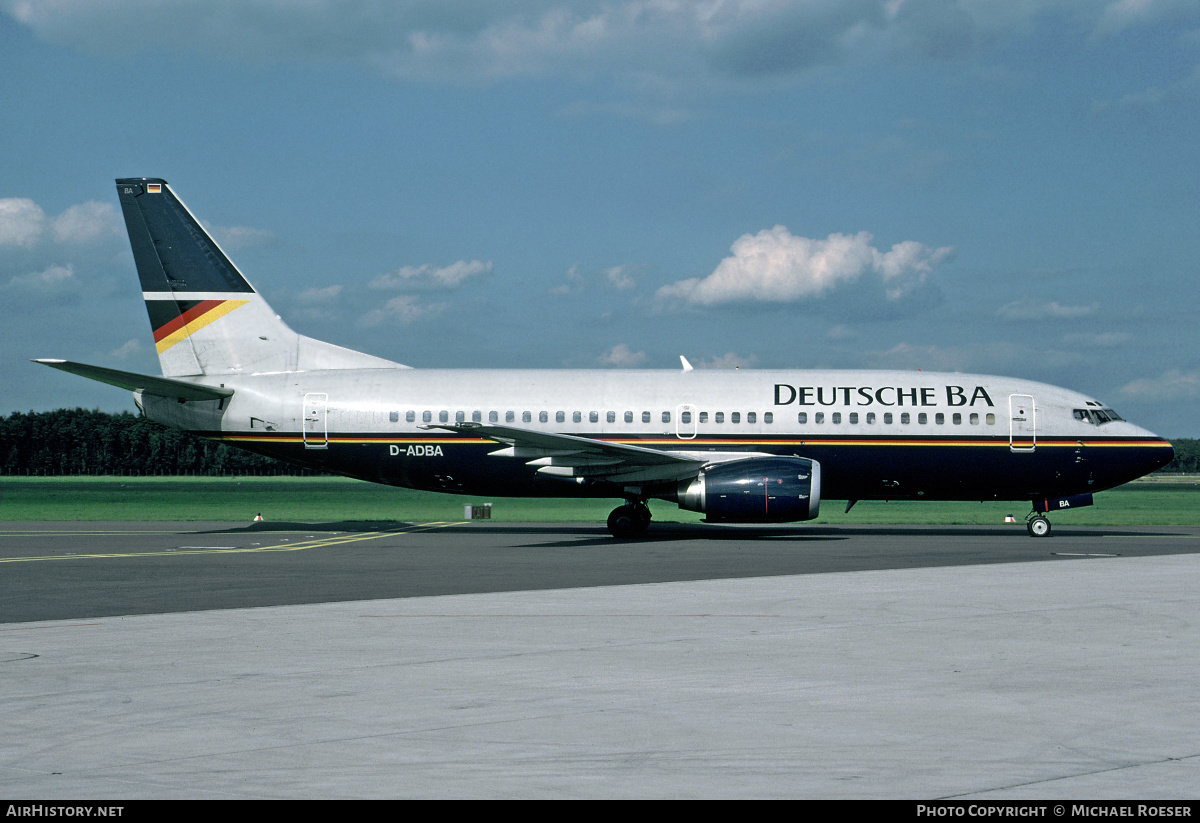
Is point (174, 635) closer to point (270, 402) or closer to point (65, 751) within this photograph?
point (65, 751)

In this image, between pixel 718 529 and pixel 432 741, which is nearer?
pixel 432 741

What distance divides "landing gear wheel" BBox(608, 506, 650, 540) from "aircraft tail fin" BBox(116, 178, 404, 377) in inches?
401

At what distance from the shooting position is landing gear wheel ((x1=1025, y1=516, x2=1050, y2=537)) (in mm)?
29828

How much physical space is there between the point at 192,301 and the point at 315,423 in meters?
5.52

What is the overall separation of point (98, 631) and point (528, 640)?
4730mm

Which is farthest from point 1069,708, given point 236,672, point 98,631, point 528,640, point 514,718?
point 98,631

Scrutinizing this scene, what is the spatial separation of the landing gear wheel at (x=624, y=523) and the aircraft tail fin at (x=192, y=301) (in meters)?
10.2

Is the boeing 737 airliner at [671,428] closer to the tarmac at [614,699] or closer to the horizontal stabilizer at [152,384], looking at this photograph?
the horizontal stabilizer at [152,384]

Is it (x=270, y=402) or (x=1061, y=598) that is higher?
(x=270, y=402)

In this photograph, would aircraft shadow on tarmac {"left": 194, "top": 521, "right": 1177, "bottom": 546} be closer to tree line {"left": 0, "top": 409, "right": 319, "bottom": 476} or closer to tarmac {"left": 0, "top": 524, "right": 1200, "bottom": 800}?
tarmac {"left": 0, "top": 524, "right": 1200, "bottom": 800}

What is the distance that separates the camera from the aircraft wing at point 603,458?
27.8 meters

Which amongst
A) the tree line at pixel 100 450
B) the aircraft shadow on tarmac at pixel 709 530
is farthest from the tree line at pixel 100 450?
the aircraft shadow on tarmac at pixel 709 530

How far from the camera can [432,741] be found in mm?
7191

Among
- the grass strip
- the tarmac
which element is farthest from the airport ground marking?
the grass strip
